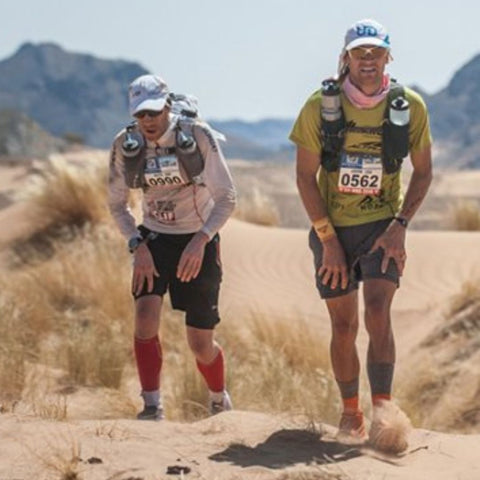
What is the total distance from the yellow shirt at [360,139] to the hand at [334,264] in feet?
0.40

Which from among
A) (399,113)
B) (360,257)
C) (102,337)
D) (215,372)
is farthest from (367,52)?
(102,337)

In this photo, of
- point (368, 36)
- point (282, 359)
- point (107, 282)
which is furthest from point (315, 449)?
point (107, 282)

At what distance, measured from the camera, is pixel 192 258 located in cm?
536

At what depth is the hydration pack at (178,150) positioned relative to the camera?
530 centimetres

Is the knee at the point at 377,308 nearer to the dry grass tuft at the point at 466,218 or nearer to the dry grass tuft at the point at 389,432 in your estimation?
the dry grass tuft at the point at 389,432

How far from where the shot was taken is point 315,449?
16.1ft

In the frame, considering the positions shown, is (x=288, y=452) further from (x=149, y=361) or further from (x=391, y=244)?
(x=149, y=361)

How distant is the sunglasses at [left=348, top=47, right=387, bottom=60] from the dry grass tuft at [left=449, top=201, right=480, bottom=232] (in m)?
9.81

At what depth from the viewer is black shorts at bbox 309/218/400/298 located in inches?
198

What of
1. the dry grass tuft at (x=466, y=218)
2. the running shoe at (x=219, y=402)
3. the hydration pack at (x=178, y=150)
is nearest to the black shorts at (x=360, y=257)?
the hydration pack at (x=178, y=150)

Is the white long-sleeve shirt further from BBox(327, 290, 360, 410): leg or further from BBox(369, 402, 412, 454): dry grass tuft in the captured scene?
BBox(369, 402, 412, 454): dry grass tuft

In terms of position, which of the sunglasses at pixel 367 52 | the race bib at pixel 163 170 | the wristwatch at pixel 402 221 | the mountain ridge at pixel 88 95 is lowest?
the wristwatch at pixel 402 221

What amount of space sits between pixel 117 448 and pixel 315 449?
2.92 feet

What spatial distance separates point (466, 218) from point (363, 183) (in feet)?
32.4
